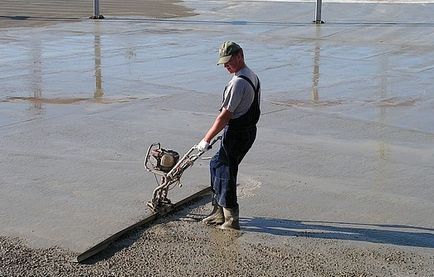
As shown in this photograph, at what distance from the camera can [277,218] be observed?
6918 mm

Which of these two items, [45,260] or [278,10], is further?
[278,10]

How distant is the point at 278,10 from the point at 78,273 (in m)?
22.2

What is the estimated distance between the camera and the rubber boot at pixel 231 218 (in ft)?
21.4

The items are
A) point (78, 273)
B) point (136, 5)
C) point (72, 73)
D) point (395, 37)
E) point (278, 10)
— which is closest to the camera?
point (78, 273)

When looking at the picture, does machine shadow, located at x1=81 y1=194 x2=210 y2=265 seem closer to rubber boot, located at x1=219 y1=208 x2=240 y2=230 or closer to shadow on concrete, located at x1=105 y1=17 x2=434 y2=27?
rubber boot, located at x1=219 y1=208 x2=240 y2=230

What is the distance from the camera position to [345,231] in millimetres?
6633

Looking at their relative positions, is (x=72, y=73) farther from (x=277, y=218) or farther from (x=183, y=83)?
(x=277, y=218)

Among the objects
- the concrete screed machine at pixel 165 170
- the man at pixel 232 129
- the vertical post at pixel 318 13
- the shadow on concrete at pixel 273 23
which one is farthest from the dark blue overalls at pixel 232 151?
the vertical post at pixel 318 13

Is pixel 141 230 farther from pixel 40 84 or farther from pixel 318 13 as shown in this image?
pixel 318 13

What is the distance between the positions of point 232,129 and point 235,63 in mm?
556

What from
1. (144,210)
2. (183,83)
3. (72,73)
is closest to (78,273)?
(144,210)

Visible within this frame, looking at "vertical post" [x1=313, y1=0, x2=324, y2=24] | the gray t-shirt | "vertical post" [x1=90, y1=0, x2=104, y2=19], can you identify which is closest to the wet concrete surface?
the gray t-shirt

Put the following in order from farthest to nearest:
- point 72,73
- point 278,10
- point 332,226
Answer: point 278,10
point 72,73
point 332,226

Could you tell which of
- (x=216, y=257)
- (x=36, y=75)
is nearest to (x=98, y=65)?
(x=36, y=75)
